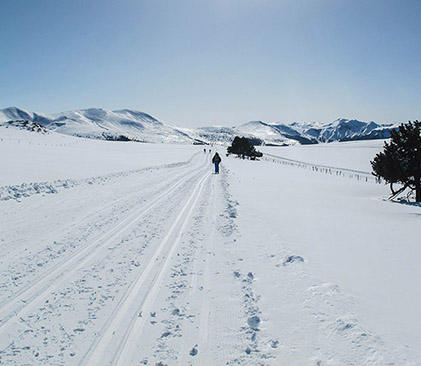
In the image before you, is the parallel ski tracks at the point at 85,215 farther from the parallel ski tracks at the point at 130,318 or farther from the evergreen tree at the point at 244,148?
the evergreen tree at the point at 244,148

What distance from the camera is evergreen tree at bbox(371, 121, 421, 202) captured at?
21.6 m

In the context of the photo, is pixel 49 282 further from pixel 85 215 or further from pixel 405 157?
pixel 405 157

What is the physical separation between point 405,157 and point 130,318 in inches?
983

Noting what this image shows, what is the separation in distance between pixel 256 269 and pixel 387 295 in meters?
2.30

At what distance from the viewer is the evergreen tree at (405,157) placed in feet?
70.8

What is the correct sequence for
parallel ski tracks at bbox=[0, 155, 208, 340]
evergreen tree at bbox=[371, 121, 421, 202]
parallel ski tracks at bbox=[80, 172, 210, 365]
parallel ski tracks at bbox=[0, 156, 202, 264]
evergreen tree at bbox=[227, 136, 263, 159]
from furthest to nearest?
evergreen tree at bbox=[227, 136, 263, 159] → evergreen tree at bbox=[371, 121, 421, 202] → parallel ski tracks at bbox=[0, 156, 202, 264] → parallel ski tracks at bbox=[0, 155, 208, 340] → parallel ski tracks at bbox=[80, 172, 210, 365]

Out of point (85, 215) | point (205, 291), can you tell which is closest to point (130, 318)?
point (205, 291)

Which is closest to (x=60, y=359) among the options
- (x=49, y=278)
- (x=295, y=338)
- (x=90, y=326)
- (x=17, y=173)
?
(x=90, y=326)

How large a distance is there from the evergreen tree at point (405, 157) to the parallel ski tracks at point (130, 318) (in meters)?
22.4

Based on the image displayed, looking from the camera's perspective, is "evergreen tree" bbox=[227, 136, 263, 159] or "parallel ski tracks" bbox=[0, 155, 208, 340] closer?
"parallel ski tracks" bbox=[0, 155, 208, 340]

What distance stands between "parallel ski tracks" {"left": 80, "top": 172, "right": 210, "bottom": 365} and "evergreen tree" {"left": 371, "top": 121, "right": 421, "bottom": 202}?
73.6 feet

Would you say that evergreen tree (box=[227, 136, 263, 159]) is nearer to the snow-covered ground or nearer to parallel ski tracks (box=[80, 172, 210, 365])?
the snow-covered ground

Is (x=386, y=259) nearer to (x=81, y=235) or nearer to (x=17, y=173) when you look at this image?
(x=81, y=235)

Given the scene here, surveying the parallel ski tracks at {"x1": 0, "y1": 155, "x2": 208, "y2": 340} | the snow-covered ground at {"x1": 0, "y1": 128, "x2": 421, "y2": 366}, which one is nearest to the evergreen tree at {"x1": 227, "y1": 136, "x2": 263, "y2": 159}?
the snow-covered ground at {"x1": 0, "y1": 128, "x2": 421, "y2": 366}
